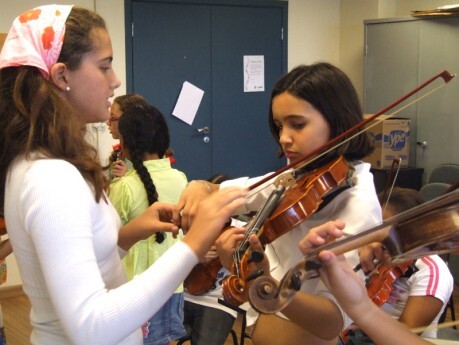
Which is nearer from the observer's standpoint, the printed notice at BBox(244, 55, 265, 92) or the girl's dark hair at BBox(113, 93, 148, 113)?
the girl's dark hair at BBox(113, 93, 148, 113)

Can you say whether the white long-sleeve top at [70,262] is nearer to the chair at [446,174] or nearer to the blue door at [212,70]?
the chair at [446,174]

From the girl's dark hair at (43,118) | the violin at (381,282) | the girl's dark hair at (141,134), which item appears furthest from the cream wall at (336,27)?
the girl's dark hair at (43,118)

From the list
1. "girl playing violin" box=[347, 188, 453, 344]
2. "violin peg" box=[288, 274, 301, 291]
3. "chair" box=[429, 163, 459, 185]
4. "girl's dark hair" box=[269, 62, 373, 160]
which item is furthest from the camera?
"chair" box=[429, 163, 459, 185]

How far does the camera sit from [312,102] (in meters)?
1.48

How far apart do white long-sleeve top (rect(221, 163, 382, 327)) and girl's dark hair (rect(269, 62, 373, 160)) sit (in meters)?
0.10

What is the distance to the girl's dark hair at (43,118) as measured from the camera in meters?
1.24

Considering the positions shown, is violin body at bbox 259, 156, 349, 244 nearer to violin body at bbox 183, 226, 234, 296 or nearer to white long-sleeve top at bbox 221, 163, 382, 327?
white long-sleeve top at bbox 221, 163, 382, 327

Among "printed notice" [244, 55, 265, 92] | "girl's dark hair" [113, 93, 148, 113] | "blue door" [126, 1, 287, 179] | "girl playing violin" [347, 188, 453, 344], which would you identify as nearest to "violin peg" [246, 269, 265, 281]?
"girl playing violin" [347, 188, 453, 344]

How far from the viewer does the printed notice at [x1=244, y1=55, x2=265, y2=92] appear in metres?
5.66

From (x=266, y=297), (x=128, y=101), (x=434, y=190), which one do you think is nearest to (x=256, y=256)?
(x=266, y=297)

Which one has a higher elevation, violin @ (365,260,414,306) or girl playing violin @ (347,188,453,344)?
violin @ (365,260,414,306)

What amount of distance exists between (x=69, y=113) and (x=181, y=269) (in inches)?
15.3

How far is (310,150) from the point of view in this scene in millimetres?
1479

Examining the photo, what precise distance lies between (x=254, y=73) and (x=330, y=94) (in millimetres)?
4288
